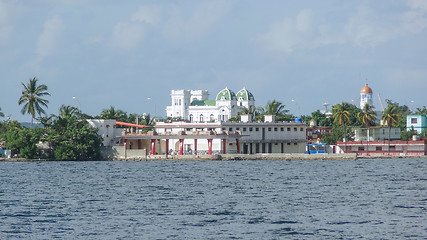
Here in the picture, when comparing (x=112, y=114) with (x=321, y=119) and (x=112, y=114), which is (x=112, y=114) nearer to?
(x=112, y=114)

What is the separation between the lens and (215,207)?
159 ft

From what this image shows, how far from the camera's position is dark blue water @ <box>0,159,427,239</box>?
38000 mm

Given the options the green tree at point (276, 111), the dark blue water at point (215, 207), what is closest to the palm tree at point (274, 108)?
the green tree at point (276, 111)

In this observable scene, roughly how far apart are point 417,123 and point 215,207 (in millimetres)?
133167

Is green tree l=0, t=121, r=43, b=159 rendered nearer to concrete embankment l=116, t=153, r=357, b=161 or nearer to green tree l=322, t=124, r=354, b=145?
concrete embankment l=116, t=153, r=357, b=161

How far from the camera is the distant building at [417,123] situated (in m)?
173

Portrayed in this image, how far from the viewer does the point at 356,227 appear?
128ft

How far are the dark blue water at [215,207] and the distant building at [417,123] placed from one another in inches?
3876

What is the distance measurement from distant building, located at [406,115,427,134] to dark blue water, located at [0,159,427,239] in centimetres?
9844

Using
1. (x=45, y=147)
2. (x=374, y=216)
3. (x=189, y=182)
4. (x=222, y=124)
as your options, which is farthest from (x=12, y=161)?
(x=374, y=216)

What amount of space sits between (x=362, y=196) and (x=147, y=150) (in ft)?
258

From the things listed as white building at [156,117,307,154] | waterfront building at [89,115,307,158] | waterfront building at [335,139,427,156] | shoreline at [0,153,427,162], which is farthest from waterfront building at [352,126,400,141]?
shoreline at [0,153,427,162]

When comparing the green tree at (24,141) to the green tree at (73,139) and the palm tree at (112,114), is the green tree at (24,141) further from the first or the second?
the palm tree at (112,114)

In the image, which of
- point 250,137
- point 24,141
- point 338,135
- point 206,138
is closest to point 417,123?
point 338,135
